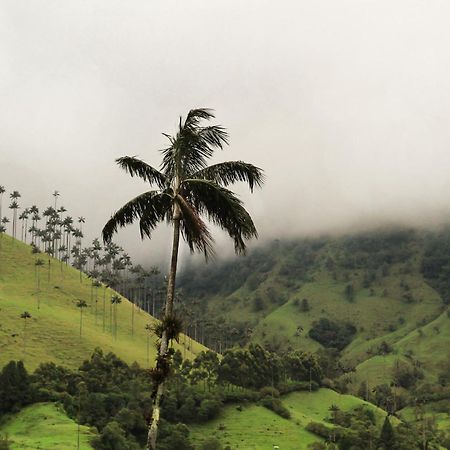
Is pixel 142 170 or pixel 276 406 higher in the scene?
pixel 142 170

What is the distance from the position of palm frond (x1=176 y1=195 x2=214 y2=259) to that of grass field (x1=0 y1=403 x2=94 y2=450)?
103 metres

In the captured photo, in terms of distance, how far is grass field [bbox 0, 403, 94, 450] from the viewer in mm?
114312

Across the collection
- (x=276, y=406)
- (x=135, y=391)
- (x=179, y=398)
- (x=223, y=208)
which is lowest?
(x=276, y=406)

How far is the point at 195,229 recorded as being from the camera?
59.0 feet

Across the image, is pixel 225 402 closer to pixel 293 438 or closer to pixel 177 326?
pixel 293 438

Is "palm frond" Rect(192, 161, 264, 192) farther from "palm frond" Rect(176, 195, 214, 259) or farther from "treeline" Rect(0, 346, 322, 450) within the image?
"treeline" Rect(0, 346, 322, 450)

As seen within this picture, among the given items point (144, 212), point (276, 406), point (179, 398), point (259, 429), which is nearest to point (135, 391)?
point (179, 398)

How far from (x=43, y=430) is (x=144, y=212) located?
12026cm

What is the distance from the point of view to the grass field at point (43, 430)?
375ft

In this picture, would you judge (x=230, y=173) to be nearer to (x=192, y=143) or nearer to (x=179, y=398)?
(x=192, y=143)

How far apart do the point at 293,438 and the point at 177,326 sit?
142 metres

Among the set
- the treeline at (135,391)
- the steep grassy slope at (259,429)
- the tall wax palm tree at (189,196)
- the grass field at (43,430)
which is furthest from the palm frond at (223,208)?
the steep grassy slope at (259,429)

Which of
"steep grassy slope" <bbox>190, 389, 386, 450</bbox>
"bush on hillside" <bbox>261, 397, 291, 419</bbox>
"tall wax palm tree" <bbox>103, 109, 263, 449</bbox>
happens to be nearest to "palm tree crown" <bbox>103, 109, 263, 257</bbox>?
"tall wax palm tree" <bbox>103, 109, 263, 449</bbox>

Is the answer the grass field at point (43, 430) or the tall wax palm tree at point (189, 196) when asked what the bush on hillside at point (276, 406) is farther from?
the tall wax palm tree at point (189, 196)
